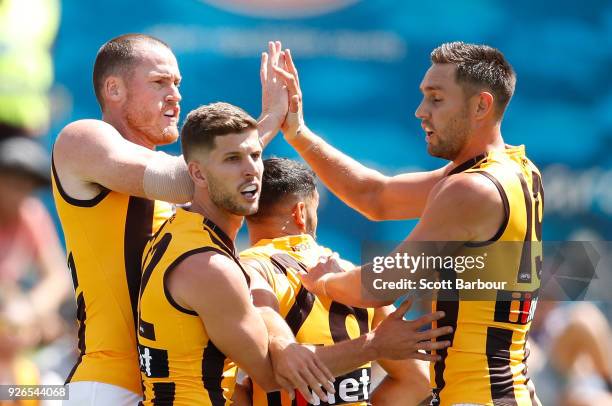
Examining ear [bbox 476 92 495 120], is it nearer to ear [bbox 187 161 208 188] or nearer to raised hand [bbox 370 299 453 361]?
raised hand [bbox 370 299 453 361]

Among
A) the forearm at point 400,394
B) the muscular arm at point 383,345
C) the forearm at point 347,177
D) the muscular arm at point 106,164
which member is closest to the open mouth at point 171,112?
the muscular arm at point 106,164

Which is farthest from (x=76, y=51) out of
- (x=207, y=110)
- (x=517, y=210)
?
(x=517, y=210)

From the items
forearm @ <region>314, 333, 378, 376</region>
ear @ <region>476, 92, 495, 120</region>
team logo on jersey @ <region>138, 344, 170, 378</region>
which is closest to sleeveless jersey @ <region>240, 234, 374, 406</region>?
forearm @ <region>314, 333, 378, 376</region>

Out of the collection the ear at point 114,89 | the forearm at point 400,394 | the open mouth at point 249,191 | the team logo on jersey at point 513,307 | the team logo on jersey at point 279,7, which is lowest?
the forearm at point 400,394

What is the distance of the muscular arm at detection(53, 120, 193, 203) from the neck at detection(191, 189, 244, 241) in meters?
0.07

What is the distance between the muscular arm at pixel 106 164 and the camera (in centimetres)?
406

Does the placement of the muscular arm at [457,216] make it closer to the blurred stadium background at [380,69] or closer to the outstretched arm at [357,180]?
the outstretched arm at [357,180]

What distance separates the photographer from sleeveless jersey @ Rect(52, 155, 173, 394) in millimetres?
4191

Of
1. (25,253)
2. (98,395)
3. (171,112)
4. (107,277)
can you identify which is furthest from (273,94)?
(25,253)

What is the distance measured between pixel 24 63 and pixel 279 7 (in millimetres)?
4731

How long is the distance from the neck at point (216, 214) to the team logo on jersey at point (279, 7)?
213 inches

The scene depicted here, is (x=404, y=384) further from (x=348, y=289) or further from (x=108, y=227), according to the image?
(x=108, y=227)

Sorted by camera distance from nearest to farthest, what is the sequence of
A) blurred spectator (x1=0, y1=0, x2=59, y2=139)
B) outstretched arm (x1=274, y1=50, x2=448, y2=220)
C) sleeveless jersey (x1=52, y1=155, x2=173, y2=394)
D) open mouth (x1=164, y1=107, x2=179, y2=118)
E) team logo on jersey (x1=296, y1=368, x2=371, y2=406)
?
1. blurred spectator (x1=0, y1=0, x2=59, y2=139)
2. sleeveless jersey (x1=52, y1=155, x2=173, y2=394)
3. team logo on jersey (x1=296, y1=368, x2=371, y2=406)
4. open mouth (x1=164, y1=107, x2=179, y2=118)
5. outstretched arm (x1=274, y1=50, x2=448, y2=220)

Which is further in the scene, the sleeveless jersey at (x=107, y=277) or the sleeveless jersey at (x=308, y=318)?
the sleeveless jersey at (x=308, y=318)
